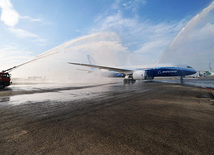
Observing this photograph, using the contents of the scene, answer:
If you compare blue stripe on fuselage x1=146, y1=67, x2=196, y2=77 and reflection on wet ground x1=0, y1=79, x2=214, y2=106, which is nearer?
reflection on wet ground x1=0, y1=79, x2=214, y2=106

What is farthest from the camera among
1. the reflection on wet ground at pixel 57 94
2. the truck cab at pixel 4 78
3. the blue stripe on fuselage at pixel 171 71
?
the blue stripe on fuselage at pixel 171 71

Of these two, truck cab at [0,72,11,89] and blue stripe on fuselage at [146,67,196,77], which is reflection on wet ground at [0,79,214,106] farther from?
blue stripe on fuselage at [146,67,196,77]

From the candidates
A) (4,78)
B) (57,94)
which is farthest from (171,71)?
(4,78)

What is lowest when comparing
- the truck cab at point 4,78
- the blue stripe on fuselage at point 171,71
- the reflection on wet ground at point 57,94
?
the reflection on wet ground at point 57,94

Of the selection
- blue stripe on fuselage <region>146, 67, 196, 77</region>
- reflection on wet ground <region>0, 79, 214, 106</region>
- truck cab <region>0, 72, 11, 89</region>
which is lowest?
reflection on wet ground <region>0, 79, 214, 106</region>

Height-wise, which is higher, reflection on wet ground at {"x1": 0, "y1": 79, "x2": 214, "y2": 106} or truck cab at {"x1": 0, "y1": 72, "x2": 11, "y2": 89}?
truck cab at {"x1": 0, "y1": 72, "x2": 11, "y2": 89}

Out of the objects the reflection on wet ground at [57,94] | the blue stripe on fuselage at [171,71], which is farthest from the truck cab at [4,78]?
the blue stripe on fuselage at [171,71]

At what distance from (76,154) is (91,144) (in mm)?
390

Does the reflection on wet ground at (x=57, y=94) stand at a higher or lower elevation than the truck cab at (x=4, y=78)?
lower

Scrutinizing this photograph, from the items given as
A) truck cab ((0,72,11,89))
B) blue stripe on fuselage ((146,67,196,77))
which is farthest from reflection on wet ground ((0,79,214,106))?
blue stripe on fuselage ((146,67,196,77))

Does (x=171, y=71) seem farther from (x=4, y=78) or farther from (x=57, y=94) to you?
(x=4, y=78)

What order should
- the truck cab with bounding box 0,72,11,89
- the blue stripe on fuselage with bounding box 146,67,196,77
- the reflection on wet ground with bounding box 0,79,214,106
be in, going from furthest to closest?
the blue stripe on fuselage with bounding box 146,67,196,77 < the truck cab with bounding box 0,72,11,89 < the reflection on wet ground with bounding box 0,79,214,106

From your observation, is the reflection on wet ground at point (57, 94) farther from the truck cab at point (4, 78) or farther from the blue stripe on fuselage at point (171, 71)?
the blue stripe on fuselage at point (171, 71)

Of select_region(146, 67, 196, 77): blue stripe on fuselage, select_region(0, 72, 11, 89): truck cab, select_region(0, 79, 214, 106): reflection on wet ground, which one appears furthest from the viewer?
select_region(146, 67, 196, 77): blue stripe on fuselage
